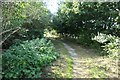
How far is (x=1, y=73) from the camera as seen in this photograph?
3324mm

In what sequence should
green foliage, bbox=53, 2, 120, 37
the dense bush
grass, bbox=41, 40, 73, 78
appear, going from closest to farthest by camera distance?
the dense bush
grass, bbox=41, 40, 73, 78
green foliage, bbox=53, 2, 120, 37

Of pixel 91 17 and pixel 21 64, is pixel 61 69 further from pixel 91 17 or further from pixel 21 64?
pixel 91 17

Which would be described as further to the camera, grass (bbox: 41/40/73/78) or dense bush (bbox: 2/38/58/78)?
grass (bbox: 41/40/73/78)

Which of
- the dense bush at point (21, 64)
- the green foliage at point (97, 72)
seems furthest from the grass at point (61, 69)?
the green foliage at point (97, 72)

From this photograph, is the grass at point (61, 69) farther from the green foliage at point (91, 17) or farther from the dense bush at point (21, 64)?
the green foliage at point (91, 17)

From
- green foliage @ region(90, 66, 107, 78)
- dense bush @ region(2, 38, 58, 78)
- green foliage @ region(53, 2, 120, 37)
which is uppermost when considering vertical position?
green foliage @ region(53, 2, 120, 37)

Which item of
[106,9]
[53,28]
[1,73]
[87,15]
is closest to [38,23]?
[87,15]

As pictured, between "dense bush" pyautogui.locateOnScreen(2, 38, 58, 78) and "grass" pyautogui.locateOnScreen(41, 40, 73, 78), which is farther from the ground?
"dense bush" pyautogui.locateOnScreen(2, 38, 58, 78)

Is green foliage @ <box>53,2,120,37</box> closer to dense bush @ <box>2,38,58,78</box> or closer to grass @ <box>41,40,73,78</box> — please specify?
grass @ <box>41,40,73,78</box>

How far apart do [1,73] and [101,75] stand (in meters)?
2.16

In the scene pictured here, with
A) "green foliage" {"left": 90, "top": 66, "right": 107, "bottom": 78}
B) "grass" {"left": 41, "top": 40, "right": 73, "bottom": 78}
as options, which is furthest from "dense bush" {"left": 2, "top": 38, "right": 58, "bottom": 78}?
"green foliage" {"left": 90, "top": 66, "right": 107, "bottom": 78}

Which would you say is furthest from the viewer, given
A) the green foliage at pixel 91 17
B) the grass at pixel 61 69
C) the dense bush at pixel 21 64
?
the green foliage at pixel 91 17

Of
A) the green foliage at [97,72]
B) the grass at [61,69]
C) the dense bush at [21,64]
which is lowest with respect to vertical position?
the green foliage at [97,72]

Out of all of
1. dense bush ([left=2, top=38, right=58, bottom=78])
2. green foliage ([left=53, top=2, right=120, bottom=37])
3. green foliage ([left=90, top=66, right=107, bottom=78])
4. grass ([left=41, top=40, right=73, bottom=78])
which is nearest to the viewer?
dense bush ([left=2, top=38, right=58, bottom=78])
